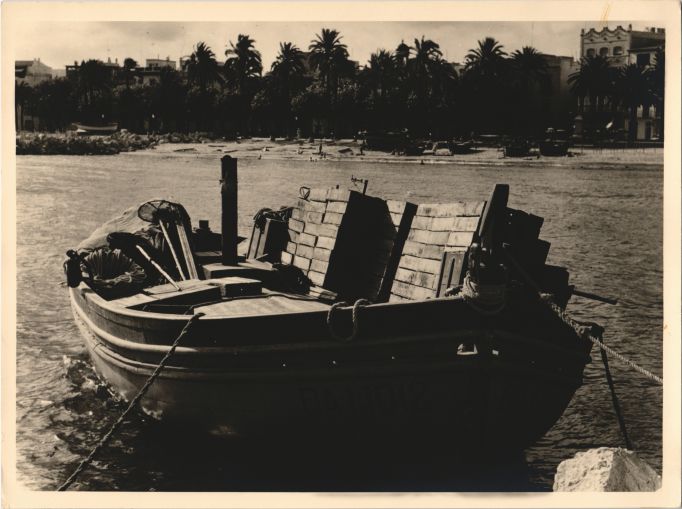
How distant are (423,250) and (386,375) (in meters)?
1.65

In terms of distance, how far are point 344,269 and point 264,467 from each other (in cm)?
241

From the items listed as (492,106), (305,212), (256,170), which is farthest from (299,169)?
(305,212)

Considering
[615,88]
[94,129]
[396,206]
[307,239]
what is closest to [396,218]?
[396,206]

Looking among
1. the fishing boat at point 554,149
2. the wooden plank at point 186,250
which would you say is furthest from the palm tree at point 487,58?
the fishing boat at point 554,149

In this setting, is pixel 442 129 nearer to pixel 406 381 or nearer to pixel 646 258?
pixel 646 258

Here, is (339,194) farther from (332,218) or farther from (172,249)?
(172,249)

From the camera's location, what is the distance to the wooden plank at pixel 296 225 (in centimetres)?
1026

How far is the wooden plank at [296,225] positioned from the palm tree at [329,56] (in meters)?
2.01

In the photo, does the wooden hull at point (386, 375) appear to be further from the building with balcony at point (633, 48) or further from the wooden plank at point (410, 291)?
the building with balcony at point (633, 48)

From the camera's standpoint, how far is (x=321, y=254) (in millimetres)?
9625

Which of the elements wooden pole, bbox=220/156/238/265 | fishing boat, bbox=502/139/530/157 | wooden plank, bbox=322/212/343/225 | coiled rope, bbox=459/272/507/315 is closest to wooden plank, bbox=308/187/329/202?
wooden plank, bbox=322/212/343/225

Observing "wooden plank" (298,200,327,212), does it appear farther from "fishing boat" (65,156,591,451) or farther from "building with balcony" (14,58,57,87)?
"building with balcony" (14,58,57,87)

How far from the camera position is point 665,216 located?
26.2 ft

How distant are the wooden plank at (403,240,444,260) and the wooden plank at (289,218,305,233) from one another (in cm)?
181
